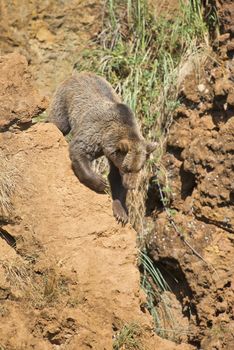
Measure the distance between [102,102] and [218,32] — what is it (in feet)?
6.42

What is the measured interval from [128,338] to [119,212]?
4.13 ft

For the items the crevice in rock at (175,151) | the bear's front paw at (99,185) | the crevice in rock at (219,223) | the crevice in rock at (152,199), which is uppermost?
the bear's front paw at (99,185)

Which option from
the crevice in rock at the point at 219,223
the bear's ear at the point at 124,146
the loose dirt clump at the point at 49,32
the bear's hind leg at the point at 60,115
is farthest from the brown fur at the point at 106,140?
the loose dirt clump at the point at 49,32

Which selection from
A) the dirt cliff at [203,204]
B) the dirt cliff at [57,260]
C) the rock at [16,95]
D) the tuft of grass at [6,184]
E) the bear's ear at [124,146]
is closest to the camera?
the dirt cliff at [57,260]

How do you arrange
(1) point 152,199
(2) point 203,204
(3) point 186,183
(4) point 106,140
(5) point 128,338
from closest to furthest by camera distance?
(5) point 128,338 → (4) point 106,140 → (2) point 203,204 → (3) point 186,183 → (1) point 152,199

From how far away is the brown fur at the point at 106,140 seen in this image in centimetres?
773

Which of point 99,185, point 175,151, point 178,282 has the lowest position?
point 178,282

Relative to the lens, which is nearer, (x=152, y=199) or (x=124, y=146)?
(x=124, y=146)

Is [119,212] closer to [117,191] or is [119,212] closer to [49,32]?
[117,191]

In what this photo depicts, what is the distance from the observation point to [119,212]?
7.54 metres

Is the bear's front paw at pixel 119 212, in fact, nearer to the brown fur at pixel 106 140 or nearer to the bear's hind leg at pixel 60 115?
the brown fur at pixel 106 140

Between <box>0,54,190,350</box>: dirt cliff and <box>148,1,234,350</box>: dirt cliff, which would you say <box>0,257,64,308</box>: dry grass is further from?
<box>148,1,234,350</box>: dirt cliff

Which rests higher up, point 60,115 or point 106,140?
point 106,140

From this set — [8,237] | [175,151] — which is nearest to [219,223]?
[175,151]
